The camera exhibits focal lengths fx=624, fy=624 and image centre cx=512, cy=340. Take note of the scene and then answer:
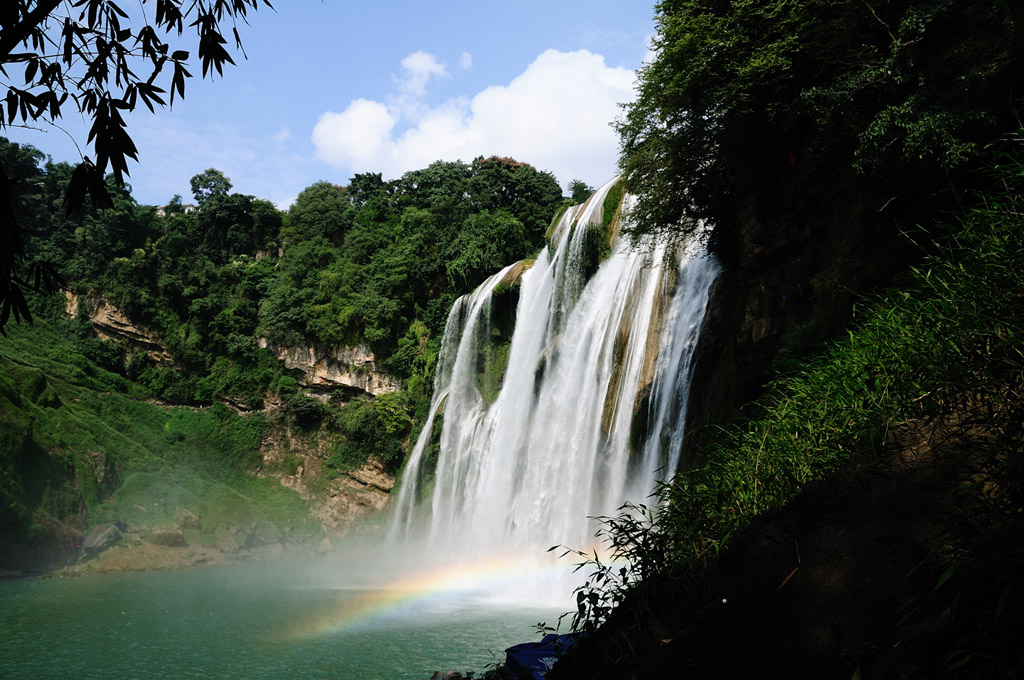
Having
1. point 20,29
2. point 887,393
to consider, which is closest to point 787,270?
point 887,393

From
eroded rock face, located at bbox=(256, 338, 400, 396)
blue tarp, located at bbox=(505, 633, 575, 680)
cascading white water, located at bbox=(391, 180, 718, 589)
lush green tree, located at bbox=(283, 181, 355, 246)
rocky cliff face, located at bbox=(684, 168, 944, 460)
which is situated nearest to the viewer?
blue tarp, located at bbox=(505, 633, 575, 680)

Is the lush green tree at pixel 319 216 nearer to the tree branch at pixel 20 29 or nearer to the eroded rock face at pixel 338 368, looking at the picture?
the eroded rock face at pixel 338 368

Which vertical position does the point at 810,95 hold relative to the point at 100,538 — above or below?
above

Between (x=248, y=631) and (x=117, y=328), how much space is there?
2417cm

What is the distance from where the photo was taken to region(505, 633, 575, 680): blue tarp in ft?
12.8

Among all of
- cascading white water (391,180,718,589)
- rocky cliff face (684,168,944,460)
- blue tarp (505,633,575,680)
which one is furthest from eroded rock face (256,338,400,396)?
blue tarp (505,633,575,680)

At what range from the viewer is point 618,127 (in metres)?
10.6

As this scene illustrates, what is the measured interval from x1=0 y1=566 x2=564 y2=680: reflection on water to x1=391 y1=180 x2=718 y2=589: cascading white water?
2809mm

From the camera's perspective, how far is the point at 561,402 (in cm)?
1463

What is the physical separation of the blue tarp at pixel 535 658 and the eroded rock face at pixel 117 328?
29709 mm

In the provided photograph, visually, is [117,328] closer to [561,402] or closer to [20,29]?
[561,402]

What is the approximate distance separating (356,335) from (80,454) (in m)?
10.7

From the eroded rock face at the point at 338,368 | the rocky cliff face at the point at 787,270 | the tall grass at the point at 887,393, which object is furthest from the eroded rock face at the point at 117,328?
the tall grass at the point at 887,393

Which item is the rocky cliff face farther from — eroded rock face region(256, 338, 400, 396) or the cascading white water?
eroded rock face region(256, 338, 400, 396)
